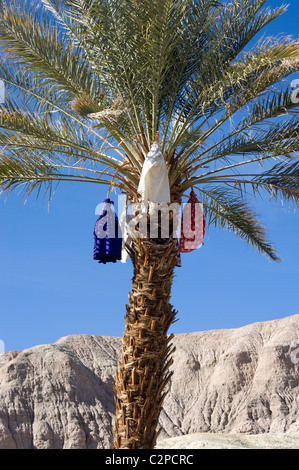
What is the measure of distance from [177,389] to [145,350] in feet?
74.8

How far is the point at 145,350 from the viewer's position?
26.4 feet

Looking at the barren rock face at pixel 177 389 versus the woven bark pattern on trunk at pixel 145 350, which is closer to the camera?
the woven bark pattern on trunk at pixel 145 350

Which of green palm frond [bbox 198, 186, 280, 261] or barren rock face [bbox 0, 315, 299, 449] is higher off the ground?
green palm frond [bbox 198, 186, 280, 261]

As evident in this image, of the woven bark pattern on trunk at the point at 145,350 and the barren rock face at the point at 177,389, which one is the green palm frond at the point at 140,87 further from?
the barren rock face at the point at 177,389

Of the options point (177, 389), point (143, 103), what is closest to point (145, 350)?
point (143, 103)

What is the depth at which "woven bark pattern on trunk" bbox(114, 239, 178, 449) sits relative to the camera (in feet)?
26.1

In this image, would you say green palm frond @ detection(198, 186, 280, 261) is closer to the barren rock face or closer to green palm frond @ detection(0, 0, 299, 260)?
green palm frond @ detection(0, 0, 299, 260)

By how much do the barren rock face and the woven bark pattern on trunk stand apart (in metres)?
17.2

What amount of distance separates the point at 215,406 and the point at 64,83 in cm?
2252

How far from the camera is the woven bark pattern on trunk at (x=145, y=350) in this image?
7.95 meters

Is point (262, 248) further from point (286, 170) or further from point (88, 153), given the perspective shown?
point (88, 153)

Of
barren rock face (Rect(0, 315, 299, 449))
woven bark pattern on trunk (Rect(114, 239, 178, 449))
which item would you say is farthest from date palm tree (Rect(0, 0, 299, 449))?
barren rock face (Rect(0, 315, 299, 449))

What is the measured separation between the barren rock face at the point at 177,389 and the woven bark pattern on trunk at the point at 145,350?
17.2 metres

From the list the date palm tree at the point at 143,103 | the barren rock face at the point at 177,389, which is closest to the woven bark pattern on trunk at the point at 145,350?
the date palm tree at the point at 143,103
